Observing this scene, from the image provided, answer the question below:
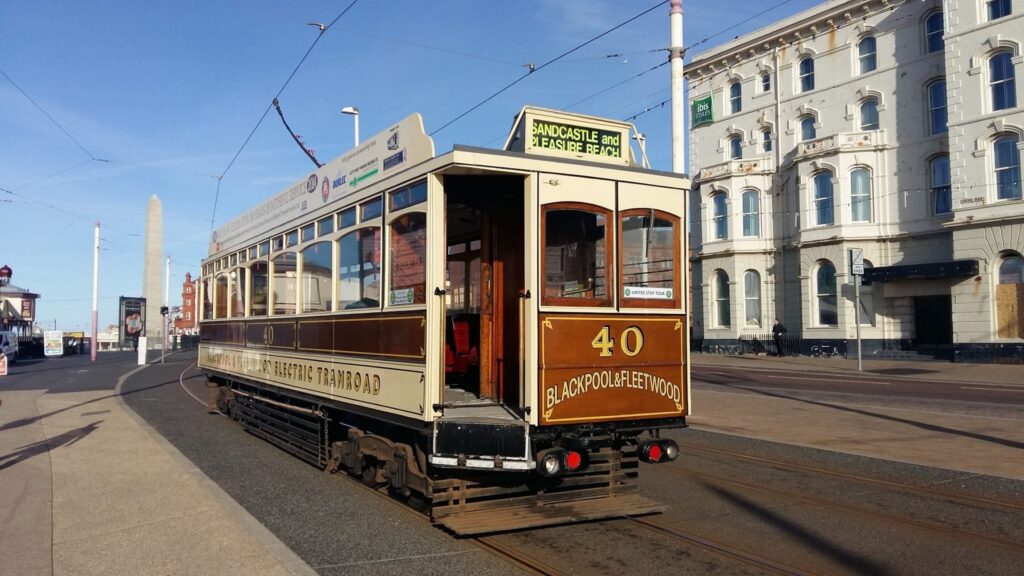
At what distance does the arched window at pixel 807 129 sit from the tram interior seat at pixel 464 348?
106 ft

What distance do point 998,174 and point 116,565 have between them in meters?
31.0

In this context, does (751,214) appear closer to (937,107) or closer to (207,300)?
(937,107)

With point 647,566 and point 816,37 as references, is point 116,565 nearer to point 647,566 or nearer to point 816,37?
point 647,566

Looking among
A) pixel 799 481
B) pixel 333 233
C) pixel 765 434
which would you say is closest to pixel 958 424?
pixel 765 434

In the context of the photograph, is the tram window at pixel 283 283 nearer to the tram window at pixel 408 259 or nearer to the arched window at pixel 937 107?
the tram window at pixel 408 259

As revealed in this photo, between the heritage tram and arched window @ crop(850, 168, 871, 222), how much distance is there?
95.7 ft

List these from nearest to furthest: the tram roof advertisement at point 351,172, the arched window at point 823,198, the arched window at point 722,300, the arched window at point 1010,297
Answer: the tram roof advertisement at point 351,172 → the arched window at point 1010,297 → the arched window at point 823,198 → the arched window at point 722,300

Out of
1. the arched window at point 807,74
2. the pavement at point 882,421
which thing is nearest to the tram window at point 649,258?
the pavement at point 882,421

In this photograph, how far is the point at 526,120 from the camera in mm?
6699

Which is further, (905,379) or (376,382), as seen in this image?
(905,379)

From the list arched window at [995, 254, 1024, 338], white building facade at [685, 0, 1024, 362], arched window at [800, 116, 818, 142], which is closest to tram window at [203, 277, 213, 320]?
white building facade at [685, 0, 1024, 362]

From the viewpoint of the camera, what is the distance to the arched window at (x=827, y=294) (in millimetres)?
33531

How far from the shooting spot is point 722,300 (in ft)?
127

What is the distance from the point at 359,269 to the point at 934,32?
31.6 meters
